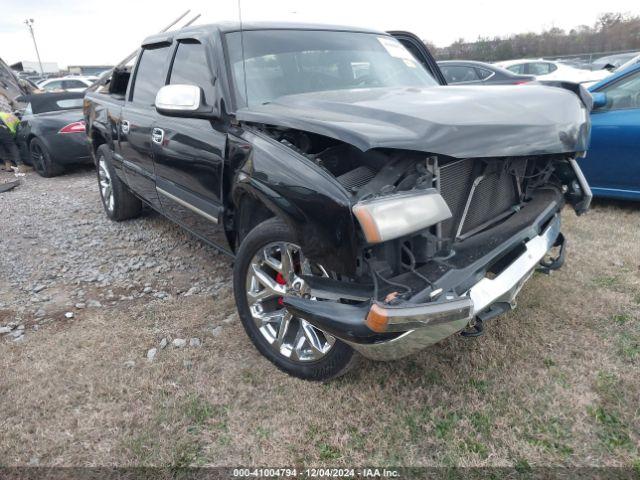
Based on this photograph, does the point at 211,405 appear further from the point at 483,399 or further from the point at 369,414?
the point at 483,399

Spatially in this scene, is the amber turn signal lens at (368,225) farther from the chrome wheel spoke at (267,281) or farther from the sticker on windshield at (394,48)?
the sticker on windshield at (394,48)

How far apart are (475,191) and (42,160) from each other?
25.5 feet

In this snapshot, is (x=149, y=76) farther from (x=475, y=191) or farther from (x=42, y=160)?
(x=42, y=160)

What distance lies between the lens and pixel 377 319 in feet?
5.94

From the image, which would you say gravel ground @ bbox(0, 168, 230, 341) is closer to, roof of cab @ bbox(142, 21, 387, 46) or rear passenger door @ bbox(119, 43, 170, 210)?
rear passenger door @ bbox(119, 43, 170, 210)

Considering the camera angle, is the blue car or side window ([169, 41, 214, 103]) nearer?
side window ([169, 41, 214, 103])

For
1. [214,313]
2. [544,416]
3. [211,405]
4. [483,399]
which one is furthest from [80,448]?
[544,416]

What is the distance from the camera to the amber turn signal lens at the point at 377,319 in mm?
1794

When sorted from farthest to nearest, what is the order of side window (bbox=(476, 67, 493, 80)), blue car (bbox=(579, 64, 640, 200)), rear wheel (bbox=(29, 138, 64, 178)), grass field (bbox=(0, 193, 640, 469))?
side window (bbox=(476, 67, 493, 80)), rear wheel (bbox=(29, 138, 64, 178)), blue car (bbox=(579, 64, 640, 200)), grass field (bbox=(0, 193, 640, 469))

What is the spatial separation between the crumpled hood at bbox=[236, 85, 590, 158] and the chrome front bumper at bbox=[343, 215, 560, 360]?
54 cm

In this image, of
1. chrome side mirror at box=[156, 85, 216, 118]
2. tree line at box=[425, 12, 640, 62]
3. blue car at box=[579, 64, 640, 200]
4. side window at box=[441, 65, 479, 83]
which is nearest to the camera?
chrome side mirror at box=[156, 85, 216, 118]

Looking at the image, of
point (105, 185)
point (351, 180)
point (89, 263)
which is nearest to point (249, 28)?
point (351, 180)

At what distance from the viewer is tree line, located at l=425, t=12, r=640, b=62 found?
28.1m

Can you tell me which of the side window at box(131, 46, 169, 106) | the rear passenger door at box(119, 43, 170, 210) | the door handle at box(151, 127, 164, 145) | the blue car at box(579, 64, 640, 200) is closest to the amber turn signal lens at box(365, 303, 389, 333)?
the door handle at box(151, 127, 164, 145)
